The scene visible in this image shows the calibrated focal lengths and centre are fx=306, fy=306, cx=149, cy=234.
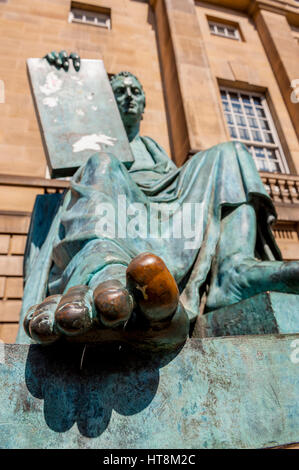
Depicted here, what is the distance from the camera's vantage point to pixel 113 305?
794mm

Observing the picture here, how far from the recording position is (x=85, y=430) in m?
0.88

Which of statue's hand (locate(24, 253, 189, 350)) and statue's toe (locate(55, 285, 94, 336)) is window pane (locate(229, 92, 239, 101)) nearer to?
statue's hand (locate(24, 253, 189, 350))

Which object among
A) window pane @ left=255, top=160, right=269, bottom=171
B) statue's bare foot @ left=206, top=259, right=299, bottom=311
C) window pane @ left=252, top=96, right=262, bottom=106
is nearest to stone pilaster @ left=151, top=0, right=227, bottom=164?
window pane @ left=255, top=160, right=269, bottom=171

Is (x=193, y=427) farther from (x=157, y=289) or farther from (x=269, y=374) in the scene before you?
(x=157, y=289)

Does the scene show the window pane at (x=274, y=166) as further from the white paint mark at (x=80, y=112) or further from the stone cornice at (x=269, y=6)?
the white paint mark at (x=80, y=112)

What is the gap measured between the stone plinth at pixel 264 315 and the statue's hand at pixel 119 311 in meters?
0.68

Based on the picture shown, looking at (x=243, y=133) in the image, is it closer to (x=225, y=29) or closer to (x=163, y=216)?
(x=225, y=29)

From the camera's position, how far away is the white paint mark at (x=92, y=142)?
272 centimetres

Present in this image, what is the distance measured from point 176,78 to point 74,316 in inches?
323

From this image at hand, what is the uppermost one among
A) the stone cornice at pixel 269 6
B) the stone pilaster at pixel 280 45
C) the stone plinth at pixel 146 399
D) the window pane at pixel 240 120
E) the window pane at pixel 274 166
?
the stone cornice at pixel 269 6

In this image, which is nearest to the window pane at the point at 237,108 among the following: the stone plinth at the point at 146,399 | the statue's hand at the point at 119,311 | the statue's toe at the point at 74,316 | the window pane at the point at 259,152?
the window pane at the point at 259,152

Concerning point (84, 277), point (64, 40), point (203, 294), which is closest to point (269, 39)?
point (64, 40)

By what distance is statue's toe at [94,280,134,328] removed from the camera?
797 mm

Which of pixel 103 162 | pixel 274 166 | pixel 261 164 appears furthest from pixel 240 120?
pixel 103 162
